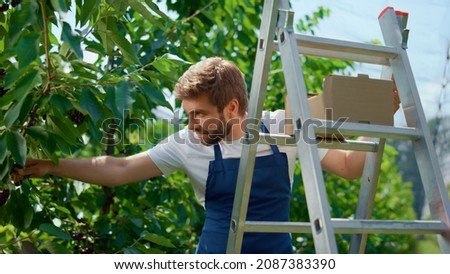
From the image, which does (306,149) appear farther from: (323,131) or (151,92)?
(151,92)

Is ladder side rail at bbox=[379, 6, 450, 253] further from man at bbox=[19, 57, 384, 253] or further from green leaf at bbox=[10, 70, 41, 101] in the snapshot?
green leaf at bbox=[10, 70, 41, 101]

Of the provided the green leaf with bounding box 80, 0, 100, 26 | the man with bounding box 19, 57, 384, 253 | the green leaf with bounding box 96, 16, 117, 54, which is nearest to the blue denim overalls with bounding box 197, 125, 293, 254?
the man with bounding box 19, 57, 384, 253

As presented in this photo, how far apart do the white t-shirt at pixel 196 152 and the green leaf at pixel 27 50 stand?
75 cm

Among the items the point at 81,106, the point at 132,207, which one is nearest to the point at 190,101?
the point at 81,106

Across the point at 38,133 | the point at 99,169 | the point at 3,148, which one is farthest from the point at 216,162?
the point at 3,148

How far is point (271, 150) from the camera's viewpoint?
99.3 inches

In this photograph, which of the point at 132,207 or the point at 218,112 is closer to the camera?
the point at 218,112

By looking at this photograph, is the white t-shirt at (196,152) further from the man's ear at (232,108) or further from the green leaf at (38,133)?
the green leaf at (38,133)

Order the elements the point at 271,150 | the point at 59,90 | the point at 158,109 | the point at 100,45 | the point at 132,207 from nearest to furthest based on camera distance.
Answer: the point at 59,90
the point at 100,45
the point at 271,150
the point at 132,207
the point at 158,109

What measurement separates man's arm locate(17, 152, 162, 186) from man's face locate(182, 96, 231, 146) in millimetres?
218

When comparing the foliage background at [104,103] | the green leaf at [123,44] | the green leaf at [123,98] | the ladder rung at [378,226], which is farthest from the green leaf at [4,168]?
the ladder rung at [378,226]

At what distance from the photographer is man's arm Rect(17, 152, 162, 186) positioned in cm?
240

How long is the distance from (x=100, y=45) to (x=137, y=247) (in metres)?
0.66

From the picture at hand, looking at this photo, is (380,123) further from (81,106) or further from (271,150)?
(81,106)
